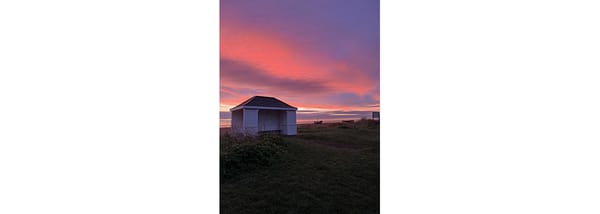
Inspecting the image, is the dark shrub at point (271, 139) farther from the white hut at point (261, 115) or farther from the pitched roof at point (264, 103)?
the pitched roof at point (264, 103)

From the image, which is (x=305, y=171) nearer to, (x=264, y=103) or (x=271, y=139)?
(x=271, y=139)

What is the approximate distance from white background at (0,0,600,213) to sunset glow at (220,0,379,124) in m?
0.18

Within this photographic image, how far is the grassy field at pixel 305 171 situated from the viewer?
130 centimetres

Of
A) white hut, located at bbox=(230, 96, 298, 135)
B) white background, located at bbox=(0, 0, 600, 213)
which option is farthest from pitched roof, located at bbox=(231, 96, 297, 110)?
white background, located at bbox=(0, 0, 600, 213)

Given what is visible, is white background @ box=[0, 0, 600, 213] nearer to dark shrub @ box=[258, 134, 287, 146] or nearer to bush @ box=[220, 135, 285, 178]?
bush @ box=[220, 135, 285, 178]

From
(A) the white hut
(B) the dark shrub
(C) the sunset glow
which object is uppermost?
(C) the sunset glow

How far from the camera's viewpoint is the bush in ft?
4.79
